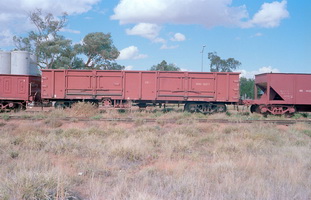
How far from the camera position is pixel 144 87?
62.8 ft

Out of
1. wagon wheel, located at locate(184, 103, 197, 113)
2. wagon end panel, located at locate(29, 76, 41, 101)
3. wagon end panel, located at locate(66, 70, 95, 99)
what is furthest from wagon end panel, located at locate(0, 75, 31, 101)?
wagon wheel, located at locate(184, 103, 197, 113)

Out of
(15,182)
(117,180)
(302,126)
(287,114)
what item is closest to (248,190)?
(117,180)

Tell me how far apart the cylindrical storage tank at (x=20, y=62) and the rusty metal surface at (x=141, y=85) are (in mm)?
20350

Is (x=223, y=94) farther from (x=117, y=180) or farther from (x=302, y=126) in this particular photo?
(x=117, y=180)

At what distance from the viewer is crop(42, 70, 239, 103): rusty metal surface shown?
1902 cm

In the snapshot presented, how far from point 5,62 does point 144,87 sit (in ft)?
88.8

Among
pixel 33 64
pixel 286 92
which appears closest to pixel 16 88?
pixel 286 92

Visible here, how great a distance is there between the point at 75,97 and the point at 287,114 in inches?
562

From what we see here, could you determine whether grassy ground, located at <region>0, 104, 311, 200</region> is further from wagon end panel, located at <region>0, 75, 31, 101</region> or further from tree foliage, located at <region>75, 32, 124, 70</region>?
tree foliage, located at <region>75, 32, 124, 70</region>

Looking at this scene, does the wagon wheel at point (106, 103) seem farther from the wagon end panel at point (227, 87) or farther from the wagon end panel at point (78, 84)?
the wagon end panel at point (227, 87)

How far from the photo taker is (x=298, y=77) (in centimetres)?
1822

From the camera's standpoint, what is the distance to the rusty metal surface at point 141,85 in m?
19.0

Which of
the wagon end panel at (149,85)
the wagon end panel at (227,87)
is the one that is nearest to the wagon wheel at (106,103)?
the wagon end panel at (149,85)

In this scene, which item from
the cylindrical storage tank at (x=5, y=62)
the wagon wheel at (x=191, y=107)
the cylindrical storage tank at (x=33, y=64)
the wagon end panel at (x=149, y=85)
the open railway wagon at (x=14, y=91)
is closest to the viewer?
the wagon end panel at (x=149, y=85)
